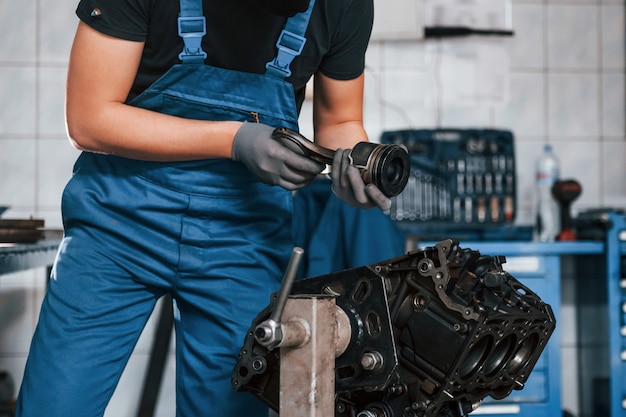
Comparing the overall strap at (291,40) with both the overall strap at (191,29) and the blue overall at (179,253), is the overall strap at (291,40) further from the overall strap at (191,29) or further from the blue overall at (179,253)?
the overall strap at (191,29)

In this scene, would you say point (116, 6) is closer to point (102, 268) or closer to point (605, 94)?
point (102, 268)

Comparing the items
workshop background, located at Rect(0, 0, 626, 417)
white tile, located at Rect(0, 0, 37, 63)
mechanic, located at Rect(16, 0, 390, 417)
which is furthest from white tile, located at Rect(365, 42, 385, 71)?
mechanic, located at Rect(16, 0, 390, 417)

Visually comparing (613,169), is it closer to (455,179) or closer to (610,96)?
(610,96)

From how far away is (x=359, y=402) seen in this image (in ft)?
3.32

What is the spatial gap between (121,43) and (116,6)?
55 mm

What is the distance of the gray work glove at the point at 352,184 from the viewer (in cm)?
103

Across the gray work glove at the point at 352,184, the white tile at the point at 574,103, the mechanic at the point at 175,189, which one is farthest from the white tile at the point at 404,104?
the gray work glove at the point at 352,184

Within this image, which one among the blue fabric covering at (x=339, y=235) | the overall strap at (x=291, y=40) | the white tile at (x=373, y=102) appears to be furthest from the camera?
the white tile at (x=373, y=102)

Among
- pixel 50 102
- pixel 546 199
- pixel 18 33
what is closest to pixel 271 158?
pixel 546 199

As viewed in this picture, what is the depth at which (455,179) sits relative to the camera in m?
3.01

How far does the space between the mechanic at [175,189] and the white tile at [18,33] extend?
1993 mm

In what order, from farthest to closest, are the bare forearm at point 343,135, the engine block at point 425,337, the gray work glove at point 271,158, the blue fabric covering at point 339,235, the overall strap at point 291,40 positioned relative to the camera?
the blue fabric covering at point 339,235, the bare forearm at point 343,135, the overall strap at point 291,40, the gray work glove at point 271,158, the engine block at point 425,337

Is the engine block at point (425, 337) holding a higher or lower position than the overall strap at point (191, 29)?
lower

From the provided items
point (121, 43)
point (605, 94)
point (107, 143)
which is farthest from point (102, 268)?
point (605, 94)
